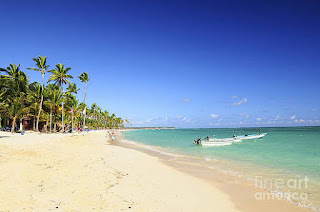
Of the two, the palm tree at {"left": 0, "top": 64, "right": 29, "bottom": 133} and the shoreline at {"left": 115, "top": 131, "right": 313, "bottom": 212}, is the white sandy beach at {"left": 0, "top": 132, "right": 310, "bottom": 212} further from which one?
the palm tree at {"left": 0, "top": 64, "right": 29, "bottom": 133}

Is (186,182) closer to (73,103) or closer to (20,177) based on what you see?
(20,177)

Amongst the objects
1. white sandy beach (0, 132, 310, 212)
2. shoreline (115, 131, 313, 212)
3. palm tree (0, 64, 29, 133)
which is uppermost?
palm tree (0, 64, 29, 133)

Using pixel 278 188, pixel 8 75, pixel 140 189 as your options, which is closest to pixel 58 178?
pixel 140 189

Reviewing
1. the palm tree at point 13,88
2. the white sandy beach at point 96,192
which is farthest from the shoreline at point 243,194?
the palm tree at point 13,88

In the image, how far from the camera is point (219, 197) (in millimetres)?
6707

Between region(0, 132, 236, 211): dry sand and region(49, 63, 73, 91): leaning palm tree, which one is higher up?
region(49, 63, 73, 91): leaning palm tree

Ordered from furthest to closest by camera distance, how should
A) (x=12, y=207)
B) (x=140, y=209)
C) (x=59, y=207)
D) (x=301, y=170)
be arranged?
(x=301, y=170)
(x=140, y=209)
(x=59, y=207)
(x=12, y=207)

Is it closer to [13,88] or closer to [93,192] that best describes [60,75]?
[13,88]

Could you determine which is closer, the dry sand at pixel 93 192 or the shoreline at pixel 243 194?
the dry sand at pixel 93 192

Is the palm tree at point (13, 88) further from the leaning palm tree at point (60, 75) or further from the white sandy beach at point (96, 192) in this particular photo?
the white sandy beach at point (96, 192)

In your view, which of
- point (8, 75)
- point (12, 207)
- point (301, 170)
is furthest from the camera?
point (8, 75)

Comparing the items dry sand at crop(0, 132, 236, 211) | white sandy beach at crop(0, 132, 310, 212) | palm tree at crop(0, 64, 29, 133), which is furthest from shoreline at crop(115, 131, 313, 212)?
palm tree at crop(0, 64, 29, 133)

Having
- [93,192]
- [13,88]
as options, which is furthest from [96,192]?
[13,88]

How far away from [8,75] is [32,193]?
46833 mm
